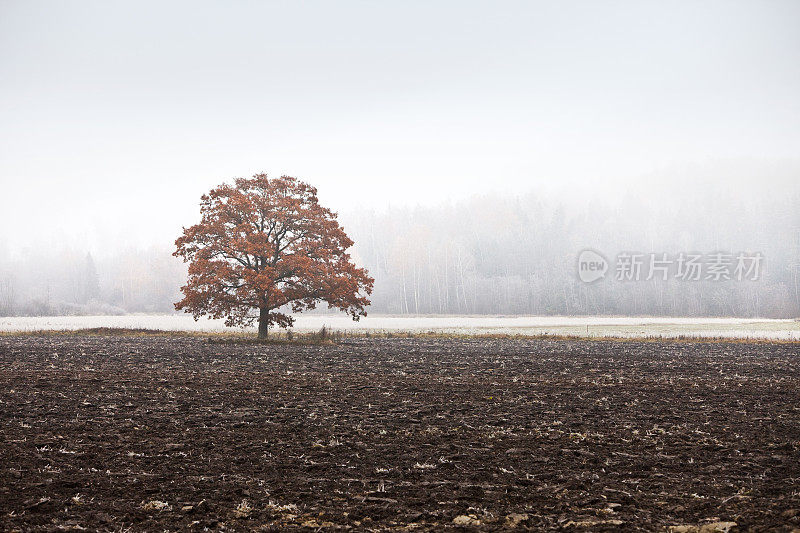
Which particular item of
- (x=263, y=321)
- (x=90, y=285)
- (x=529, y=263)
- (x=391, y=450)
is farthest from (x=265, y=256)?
(x=90, y=285)

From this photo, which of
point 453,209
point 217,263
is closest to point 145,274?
point 453,209

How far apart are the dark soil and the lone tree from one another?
45.7ft

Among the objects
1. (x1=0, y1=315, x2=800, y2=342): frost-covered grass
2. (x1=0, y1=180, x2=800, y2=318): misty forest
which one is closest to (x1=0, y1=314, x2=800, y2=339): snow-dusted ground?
(x1=0, y1=315, x2=800, y2=342): frost-covered grass

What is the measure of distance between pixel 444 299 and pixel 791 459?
384 ft

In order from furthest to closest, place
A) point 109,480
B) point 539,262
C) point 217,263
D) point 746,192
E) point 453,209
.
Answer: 1. point 746,192
2. point 453,209
3. point 539,262
4. point 217,263
5. point 109,480

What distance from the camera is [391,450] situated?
10.8 meters

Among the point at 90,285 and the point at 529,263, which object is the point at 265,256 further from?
the point at 90,285

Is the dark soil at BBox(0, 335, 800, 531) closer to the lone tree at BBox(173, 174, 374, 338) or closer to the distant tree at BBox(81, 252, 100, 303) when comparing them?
the lone tree at BBox(173, 174, 374, 338)

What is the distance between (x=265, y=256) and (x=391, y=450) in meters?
27.5

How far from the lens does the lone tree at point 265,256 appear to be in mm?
35688

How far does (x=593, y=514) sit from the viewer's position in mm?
7574

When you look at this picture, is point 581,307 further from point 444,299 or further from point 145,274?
point 145,274

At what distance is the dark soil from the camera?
762 centimetres

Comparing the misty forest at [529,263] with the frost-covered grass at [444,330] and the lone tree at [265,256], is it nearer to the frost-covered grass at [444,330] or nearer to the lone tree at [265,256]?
the frost-covered grass at [444,330]
